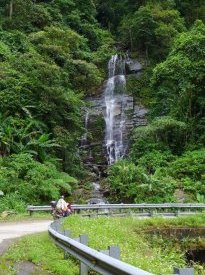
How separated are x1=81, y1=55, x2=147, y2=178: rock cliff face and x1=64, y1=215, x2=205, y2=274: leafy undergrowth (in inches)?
874

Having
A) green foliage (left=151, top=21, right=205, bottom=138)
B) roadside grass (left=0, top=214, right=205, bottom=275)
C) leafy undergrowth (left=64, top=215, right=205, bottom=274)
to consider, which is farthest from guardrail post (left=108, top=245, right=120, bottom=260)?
green foliage (left=151, top=21, right=205, bottom=138)

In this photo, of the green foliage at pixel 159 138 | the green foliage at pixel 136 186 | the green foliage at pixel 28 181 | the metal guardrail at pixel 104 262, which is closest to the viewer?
the metal guardrail at pixel 104 262

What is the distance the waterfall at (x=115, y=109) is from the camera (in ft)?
136

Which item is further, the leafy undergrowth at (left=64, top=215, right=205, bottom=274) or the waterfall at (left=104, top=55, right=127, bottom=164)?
the waterfall at (left=104, top=55, right=127, bottom=164)

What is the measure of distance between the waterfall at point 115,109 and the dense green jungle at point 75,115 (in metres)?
1.02

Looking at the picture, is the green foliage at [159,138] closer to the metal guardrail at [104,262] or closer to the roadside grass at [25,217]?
the roadside grass at [25,217]

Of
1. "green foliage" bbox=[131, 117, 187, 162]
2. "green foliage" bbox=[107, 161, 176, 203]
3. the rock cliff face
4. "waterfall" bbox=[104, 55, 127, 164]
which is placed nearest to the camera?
"green foliage" bbox=[107, 161, 176, 203]

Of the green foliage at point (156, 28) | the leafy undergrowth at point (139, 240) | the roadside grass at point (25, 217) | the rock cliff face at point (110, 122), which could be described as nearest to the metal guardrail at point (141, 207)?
the roadside grass at point (25, 217)

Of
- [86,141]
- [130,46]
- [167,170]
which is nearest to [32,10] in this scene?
[130,46]

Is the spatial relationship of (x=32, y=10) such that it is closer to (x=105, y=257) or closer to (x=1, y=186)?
(x=1, y=186)

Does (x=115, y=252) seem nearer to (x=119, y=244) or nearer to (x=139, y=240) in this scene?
(x=119, y=244)

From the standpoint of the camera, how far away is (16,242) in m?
11.8

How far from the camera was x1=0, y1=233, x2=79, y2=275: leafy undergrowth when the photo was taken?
25.6 feet

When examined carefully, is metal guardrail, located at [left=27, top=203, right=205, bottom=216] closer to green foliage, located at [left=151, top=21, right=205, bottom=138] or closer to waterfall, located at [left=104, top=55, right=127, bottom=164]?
green foliage, located at [left=151, top=21, right=205, bottom=138]
